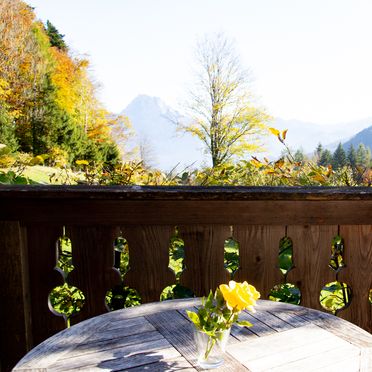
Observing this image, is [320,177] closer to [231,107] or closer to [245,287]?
[245,287]

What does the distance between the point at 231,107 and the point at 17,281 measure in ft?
69.8

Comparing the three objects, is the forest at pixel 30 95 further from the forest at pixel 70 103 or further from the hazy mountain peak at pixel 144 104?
the hazy mountain peak at pixel 144 104

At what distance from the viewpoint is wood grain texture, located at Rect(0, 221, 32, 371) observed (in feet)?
4.03

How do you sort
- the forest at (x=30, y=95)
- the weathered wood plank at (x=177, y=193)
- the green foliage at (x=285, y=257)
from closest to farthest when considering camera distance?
the weathered wood plank at (x=177, y=193) → the green foliage at (x=285, y=257) → the forest at (x=30, y=95)

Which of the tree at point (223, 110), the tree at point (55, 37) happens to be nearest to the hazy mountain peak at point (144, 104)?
the tree at point (55, 37)

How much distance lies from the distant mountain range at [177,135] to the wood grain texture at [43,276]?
0.97m

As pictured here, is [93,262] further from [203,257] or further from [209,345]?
[209,345]

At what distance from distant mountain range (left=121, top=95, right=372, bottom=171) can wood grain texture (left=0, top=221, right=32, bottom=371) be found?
104 cm

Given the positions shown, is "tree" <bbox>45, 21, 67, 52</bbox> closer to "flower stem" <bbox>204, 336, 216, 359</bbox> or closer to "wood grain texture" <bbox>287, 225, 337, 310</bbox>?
"wood grain texture" <bbox>287, 225, 337, 310</bbox>

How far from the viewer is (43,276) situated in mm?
1275

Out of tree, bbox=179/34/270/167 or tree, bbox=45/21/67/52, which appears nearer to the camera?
tree, bbox=179/34/270/167

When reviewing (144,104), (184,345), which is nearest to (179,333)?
(184,345)

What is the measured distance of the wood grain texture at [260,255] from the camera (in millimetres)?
1316

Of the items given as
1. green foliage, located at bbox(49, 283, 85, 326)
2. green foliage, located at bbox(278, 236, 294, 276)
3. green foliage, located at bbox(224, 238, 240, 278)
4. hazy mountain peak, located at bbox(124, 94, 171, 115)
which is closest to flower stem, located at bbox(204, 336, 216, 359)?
green foliage, located at bbox(278, 236, 294, 276)
